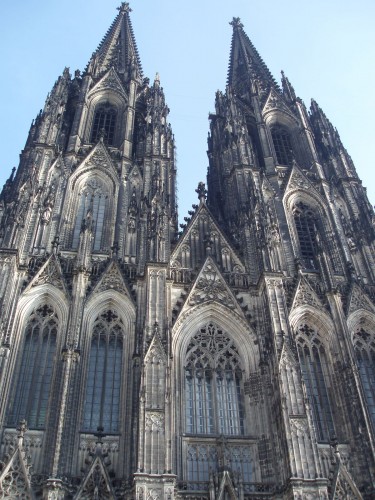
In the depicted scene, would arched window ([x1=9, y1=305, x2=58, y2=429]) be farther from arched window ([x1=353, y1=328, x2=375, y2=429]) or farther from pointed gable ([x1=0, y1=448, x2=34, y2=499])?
arched window ([x1=353, y1=328, x2=375, y2=429])

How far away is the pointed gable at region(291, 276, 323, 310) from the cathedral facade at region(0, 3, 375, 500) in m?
0.06

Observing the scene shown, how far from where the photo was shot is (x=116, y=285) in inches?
926

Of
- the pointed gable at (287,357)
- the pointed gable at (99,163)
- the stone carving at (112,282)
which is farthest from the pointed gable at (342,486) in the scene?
the pointed gable at (99,163)

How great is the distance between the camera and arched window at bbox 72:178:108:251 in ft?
85.6

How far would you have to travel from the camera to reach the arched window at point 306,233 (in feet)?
89.7

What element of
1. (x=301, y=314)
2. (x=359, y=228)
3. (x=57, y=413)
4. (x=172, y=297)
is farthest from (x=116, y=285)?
(x=359, y=228)

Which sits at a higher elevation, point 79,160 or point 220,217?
point 79,160

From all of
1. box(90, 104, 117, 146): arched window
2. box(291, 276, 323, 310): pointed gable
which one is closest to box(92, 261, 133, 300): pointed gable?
box(291, 276, 323, 310): pointed gable

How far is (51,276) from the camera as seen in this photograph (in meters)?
23.3

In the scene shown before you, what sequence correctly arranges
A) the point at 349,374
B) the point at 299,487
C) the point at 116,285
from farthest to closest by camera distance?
the point at 116,285 < the point at 349,374 < the point at 299,487

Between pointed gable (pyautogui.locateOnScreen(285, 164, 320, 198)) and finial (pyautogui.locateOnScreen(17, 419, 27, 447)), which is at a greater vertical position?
pointed gable (pyautogui.locateOnScreen(285, 164, 320, 198))

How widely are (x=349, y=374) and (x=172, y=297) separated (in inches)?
300

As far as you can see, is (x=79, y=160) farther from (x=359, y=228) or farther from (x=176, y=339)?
(x=359, y=228)

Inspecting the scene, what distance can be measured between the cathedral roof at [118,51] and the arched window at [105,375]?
20.1 meters
